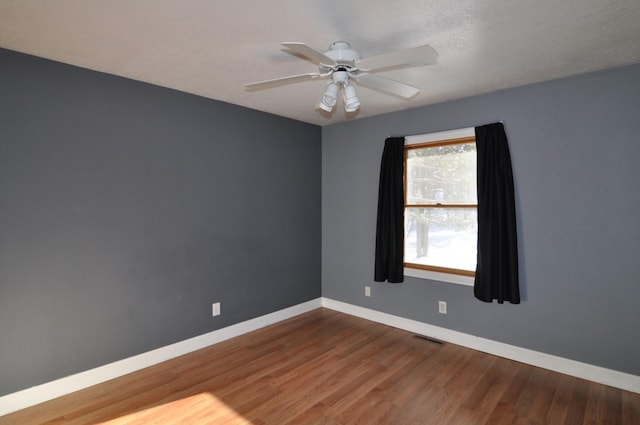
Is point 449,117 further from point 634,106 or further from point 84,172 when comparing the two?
point 84,172

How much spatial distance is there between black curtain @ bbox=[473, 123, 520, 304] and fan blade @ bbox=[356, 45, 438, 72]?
5.66 feet

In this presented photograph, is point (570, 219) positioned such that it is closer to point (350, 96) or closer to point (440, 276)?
point (440, 276)

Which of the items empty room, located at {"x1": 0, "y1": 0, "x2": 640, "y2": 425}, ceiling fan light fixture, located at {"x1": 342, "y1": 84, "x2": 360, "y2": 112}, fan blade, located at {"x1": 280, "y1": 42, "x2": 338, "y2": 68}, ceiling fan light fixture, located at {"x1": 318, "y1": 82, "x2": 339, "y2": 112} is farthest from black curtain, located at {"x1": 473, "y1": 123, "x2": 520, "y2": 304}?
fan blade, located at {"x1": 280, "y1": 42, "x2": 338, "y2": 68}

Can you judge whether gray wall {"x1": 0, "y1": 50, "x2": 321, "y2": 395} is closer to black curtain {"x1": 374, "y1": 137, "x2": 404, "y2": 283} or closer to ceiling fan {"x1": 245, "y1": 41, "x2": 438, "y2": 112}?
black curtain {"x1": 374, "y1": 137, "x2": 404, "y2": 283}

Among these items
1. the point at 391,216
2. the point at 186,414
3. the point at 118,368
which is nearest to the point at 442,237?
the point at 391,216

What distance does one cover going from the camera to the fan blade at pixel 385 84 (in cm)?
211

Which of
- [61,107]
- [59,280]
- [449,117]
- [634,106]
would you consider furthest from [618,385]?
[61,107]

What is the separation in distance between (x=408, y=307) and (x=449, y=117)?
2.19 m

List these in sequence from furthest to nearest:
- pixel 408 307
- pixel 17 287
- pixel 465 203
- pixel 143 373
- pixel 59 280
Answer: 1. pixel 408 307
2. pixel 465 203
3. pixel 143 373
4. pixel 59 280
5. pixel 17 287

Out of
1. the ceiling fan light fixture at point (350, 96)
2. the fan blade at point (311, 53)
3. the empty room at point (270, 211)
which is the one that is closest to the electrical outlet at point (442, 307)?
the empty room at point (270, 211)

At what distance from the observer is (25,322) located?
241cm

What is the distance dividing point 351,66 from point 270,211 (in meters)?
2.37

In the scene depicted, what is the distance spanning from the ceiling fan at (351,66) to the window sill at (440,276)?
2056 mm

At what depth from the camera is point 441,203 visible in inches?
142
